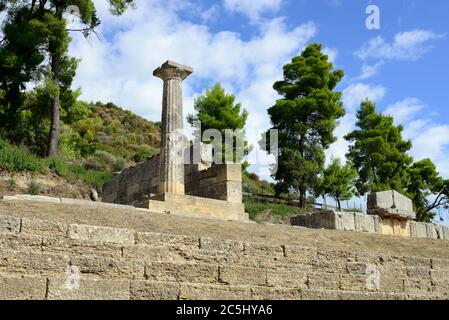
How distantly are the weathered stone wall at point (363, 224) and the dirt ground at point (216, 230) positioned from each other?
1.21 m

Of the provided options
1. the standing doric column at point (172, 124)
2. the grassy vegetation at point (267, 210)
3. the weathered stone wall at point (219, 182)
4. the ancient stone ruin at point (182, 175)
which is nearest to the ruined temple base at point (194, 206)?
the ancient stone ruin at point (182, 175)

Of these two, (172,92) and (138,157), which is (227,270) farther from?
(138,157)

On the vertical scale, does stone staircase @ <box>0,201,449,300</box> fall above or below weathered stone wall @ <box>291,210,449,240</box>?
below

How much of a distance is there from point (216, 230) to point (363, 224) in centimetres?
572

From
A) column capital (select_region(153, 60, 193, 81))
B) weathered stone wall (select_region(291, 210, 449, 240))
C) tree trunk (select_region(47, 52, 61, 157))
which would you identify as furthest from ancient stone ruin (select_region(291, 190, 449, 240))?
tree trunk (select_region(47, 52, 61, 157))

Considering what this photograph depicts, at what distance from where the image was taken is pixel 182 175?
1499 cm

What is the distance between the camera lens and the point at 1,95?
73.2 ft

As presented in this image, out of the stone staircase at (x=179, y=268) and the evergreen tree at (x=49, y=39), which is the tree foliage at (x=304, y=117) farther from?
the stone staircase at (x=179, y=268)

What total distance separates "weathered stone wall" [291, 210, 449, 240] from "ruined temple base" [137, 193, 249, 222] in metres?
1.84

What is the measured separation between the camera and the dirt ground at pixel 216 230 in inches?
346

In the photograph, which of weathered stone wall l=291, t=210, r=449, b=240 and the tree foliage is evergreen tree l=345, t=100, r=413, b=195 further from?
weathered stone wall l=291, t=210, r=449, b=240

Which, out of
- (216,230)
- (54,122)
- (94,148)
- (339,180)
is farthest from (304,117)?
(216,230)

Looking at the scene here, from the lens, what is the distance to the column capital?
603 inches

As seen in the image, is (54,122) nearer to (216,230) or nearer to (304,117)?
(216,230)
